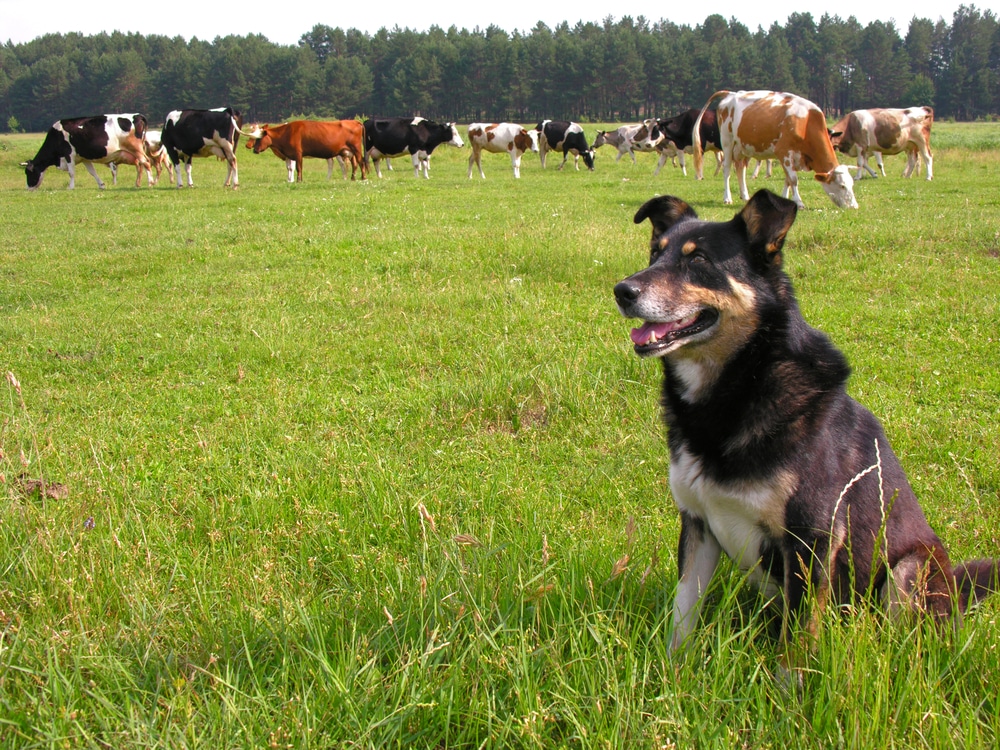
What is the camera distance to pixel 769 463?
105 inches

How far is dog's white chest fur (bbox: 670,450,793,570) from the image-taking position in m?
2.63

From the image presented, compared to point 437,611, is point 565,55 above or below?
above

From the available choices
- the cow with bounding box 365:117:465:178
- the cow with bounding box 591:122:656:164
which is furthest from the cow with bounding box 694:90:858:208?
the cow with bounding box 591:122:656:164

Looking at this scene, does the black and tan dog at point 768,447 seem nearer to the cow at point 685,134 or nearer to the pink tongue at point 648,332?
the pink tongue at point 648,332

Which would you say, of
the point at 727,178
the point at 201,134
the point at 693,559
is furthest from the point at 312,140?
the point at 693,559

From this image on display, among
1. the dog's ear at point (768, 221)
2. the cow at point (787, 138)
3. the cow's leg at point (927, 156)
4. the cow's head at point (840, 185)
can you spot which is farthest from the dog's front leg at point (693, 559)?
the cow's leg at point (927, 156)

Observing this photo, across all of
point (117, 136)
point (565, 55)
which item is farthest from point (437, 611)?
point (565, 55)

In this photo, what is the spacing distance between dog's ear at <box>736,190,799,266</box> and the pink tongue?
0.49 m

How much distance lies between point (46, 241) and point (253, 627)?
1321 cm

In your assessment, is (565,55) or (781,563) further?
(565,55)

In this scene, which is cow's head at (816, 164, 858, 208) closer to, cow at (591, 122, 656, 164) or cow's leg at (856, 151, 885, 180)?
cow's leg at (856, 151, 885, 180)

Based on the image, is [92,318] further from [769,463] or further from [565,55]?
[565,55]

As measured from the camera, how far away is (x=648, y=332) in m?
3.03

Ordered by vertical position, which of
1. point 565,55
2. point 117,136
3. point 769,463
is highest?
point 565,55
